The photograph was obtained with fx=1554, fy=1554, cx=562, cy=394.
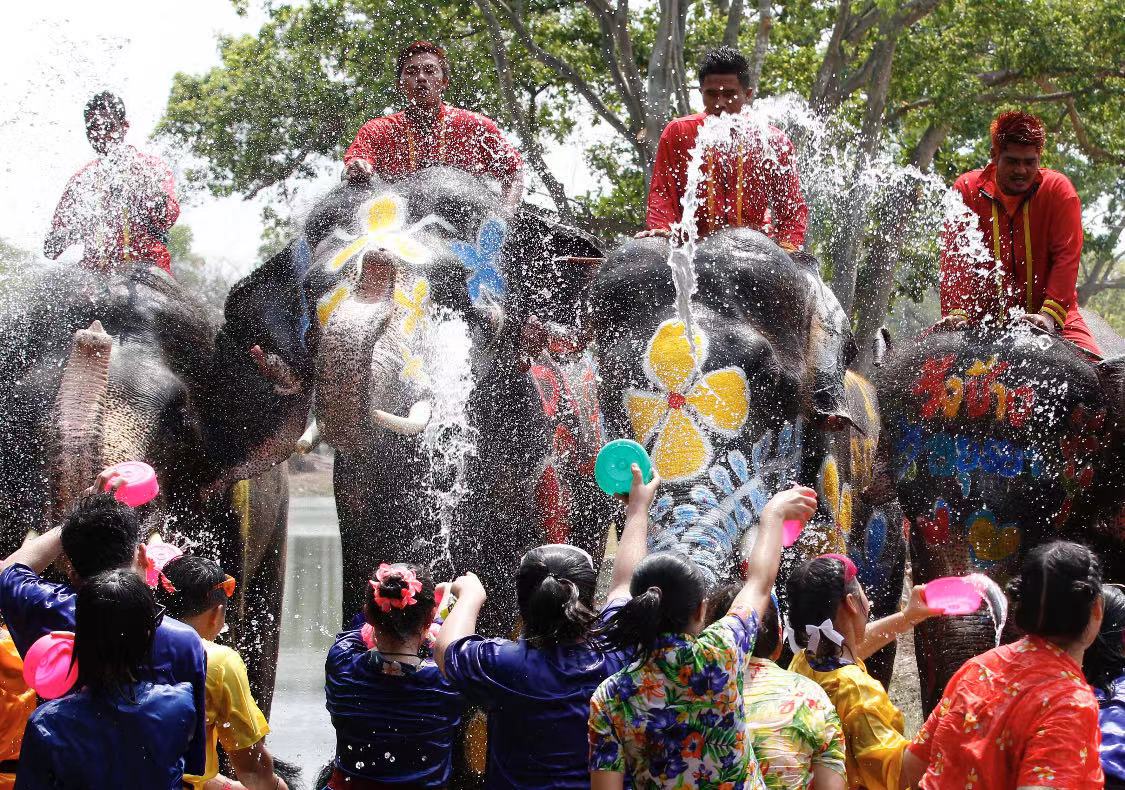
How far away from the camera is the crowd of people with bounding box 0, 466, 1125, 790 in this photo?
11.0 feet

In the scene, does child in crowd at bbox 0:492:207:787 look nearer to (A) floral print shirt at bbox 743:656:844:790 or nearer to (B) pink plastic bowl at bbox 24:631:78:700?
(B) pink plastic bowl at bbox 24:631:78:700

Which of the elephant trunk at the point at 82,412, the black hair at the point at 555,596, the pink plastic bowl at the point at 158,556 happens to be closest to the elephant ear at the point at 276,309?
the elephant trunk at the point at 82,412

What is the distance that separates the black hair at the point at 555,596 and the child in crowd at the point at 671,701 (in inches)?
11.1

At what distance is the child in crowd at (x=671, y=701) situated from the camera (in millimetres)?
3438

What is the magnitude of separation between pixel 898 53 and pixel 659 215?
10705 mm

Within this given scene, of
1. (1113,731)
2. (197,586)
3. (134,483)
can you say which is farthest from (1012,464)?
(134,483)

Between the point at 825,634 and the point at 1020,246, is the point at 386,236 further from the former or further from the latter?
the point at 825,634

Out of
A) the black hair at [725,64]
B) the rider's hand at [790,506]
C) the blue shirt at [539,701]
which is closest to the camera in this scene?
the blue shirt at [539,701]

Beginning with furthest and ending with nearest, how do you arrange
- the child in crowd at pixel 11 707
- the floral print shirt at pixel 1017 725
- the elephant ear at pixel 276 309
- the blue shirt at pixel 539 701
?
1. the elephant ear at pixel 276 309
2. the child in crowd at pixel 11 707
3. the blue shirt at pixel 539 701
4. the floral print shirt at pixel 1017 725

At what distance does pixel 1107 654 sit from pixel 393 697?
6.12 feet

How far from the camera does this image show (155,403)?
679 centimetres

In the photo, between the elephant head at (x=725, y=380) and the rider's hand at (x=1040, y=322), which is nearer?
the elephant head at (x=725, y=380)

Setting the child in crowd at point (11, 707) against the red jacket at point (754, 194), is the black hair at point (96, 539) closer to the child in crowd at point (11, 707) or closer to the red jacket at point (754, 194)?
the child in crowd at point (11, 707)

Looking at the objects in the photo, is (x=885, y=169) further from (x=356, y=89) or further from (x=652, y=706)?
(x=652, y=706)
